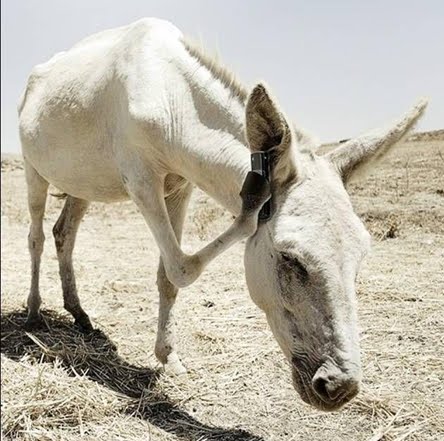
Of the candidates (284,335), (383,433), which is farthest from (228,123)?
(383,433)

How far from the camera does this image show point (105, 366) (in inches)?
122

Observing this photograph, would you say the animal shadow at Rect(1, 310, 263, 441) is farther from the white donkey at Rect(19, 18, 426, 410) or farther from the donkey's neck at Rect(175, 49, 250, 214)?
the donkey's neck at Rect(175, 49, 250, 214)

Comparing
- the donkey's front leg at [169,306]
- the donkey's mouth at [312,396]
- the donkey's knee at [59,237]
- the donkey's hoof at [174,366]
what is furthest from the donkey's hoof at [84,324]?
the donkey's mouth at [312,396]

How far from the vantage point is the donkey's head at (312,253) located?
189cm

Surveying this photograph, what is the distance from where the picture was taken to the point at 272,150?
2100 millimetres

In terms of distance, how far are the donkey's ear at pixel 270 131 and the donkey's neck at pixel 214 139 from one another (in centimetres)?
24

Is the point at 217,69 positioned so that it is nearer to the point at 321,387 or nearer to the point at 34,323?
the point at 321,387

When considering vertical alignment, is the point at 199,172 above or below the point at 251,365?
above

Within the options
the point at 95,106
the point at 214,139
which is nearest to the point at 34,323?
the point at 95,106

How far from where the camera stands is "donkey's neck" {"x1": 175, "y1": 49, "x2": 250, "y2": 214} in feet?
7.90

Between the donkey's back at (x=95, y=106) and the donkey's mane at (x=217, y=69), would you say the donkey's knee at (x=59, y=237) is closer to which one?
the donkey's back at (x=95, y=106)

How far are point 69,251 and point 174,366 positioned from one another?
51.6 inches

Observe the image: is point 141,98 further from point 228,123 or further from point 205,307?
→ point 205,307

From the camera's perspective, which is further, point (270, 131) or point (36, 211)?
point (36, 211)
